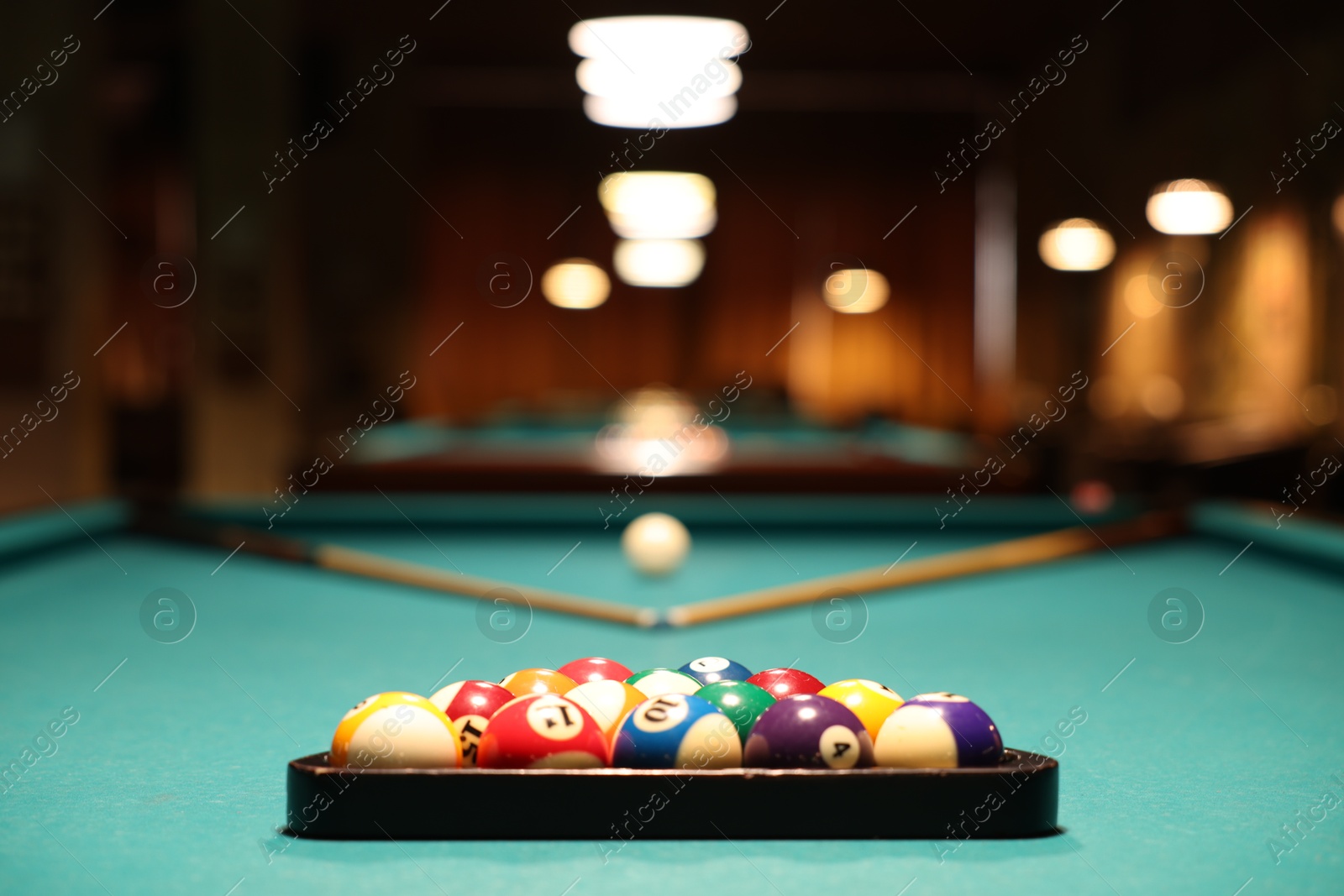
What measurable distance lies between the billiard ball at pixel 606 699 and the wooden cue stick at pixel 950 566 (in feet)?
3.47

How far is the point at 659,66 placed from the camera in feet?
13.1

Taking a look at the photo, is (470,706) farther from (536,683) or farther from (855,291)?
(855,291)

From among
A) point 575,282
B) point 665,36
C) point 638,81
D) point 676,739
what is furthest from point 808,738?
point 575,282

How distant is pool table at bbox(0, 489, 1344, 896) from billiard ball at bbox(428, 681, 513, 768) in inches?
3.7

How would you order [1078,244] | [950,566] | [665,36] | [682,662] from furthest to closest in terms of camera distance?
[1078,244] → [665,36] → [950,566] → [682,662]

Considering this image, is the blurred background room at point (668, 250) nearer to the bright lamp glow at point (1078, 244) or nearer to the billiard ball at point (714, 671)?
the bright lamp glow at point (1078, 244)

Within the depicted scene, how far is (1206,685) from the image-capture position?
73.0 inches

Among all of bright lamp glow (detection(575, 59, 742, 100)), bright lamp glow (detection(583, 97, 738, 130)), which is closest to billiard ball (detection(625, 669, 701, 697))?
bright lamp glow (detection(575, 59, 742, 100))

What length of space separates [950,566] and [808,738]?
1.76m

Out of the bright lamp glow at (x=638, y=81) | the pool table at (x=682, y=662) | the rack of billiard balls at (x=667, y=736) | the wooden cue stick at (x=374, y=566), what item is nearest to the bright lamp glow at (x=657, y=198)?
the bright lamp glow at (x=638, y=81)

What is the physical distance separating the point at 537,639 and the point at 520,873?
1.25 m

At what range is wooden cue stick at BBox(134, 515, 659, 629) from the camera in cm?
240

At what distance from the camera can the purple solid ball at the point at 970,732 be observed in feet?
3.72

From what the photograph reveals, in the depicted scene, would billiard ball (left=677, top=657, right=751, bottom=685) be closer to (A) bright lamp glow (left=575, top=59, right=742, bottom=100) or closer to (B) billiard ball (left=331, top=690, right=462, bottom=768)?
(B) billiard ball (left=331, top=690, right=462, bottom=768)
